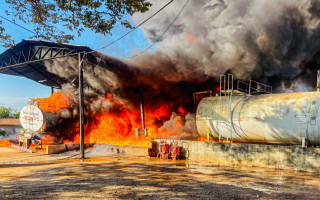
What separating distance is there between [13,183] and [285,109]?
42.7ft

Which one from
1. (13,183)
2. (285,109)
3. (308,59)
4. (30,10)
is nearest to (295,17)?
(308,59)

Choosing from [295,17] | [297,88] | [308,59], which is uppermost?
[295,17]

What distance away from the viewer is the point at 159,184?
302 inches

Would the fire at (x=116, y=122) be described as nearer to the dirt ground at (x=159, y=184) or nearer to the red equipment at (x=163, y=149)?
the red equipment at (x=163, y=149)

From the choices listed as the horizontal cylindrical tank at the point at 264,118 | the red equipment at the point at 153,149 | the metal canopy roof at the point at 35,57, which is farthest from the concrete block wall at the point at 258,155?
the metal canopy roof at the point at 35,57

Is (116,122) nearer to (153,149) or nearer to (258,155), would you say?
(153,149)

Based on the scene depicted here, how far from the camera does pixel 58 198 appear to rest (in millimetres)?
5973

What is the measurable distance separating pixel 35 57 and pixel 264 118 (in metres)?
21.0

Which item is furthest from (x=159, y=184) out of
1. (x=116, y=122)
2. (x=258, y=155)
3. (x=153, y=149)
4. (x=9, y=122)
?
(x=9, y=122)

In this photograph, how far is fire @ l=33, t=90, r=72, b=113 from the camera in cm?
1911

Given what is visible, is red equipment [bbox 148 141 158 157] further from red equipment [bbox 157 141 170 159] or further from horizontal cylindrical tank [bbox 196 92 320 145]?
horizontal cylindrical tank [bbox 196 92 320 145]

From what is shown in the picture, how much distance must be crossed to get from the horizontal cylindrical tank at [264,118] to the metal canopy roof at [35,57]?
11.2m

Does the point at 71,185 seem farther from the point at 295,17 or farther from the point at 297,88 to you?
the point at 297,88

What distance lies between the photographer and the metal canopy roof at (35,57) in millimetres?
19203
